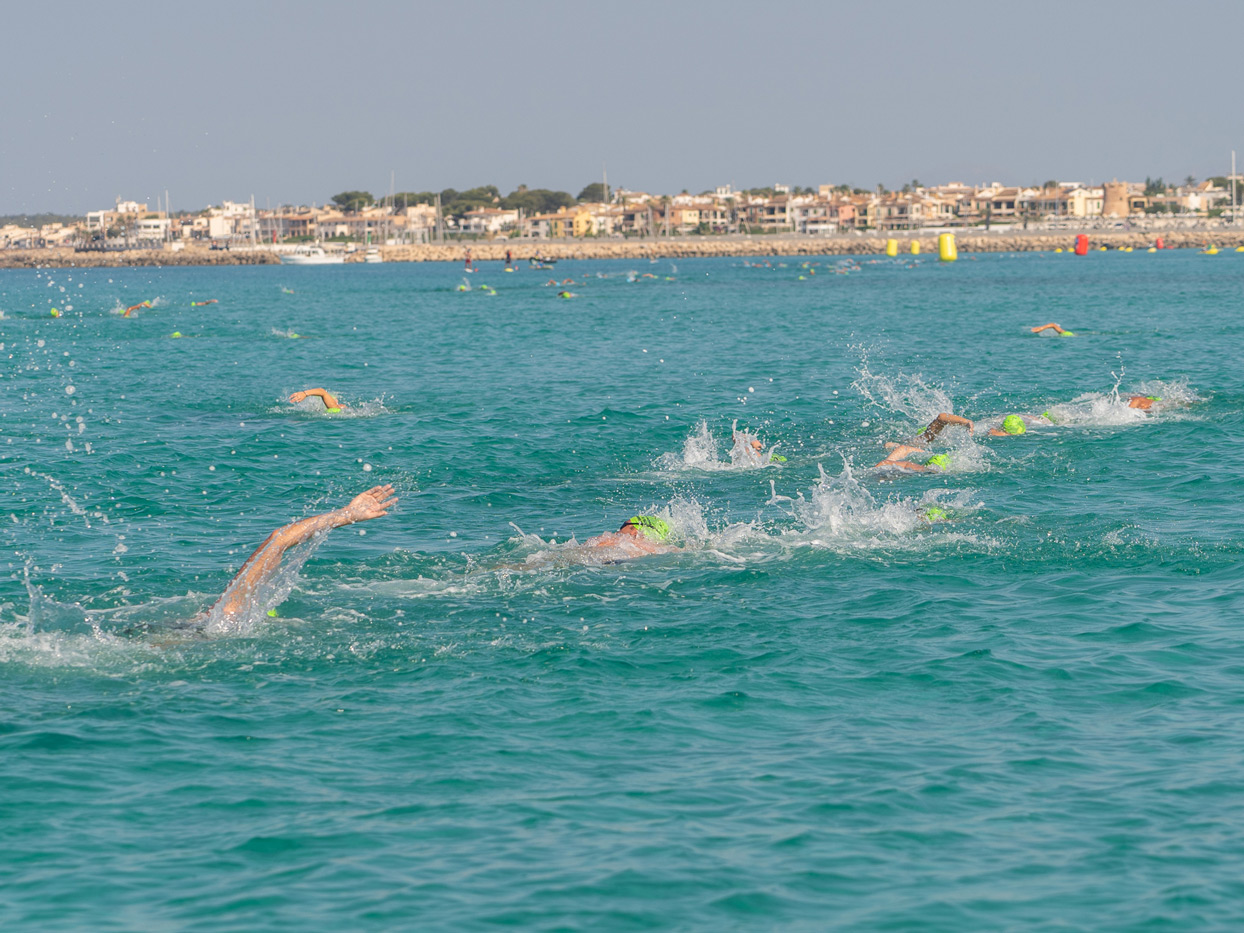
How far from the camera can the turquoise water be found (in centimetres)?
832

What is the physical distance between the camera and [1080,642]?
1273 centimetres

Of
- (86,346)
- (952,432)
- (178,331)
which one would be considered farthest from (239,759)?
(178,331)

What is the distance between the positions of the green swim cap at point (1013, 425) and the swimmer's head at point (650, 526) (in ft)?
34.1

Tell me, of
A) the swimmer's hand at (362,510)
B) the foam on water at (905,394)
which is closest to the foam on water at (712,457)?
the foam on water at (905,394)

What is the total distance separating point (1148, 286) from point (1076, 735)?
78.4 meters

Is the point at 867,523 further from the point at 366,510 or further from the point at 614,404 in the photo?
the point at 614,404

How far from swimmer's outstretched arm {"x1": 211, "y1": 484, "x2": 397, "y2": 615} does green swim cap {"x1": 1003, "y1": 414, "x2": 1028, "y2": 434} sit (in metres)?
15.2

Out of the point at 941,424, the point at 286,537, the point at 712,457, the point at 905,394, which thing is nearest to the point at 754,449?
the point at 712,457

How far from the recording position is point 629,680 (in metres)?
11.9

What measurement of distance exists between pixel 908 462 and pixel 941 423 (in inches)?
36.0

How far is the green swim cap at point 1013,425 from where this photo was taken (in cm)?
2444

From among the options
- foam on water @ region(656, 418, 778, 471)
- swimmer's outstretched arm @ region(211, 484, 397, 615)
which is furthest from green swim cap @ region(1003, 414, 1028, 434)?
swimmer's outstretched arm @ region(211, 484, 397, 615)

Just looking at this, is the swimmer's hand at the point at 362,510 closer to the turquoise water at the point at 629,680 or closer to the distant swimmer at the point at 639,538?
the turquoise water at the point at 629,680

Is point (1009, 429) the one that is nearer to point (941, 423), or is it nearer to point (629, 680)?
point (941, 423)
